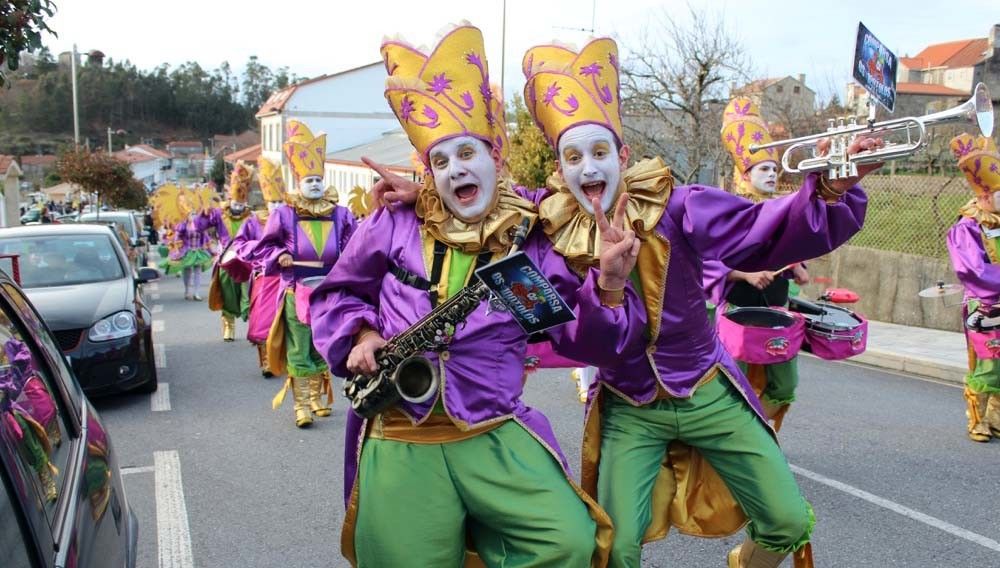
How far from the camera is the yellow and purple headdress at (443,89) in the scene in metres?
3.13

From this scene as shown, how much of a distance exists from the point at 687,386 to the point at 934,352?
7.99 metres

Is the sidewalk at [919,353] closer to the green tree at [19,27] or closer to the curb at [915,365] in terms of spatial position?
the curb at [915,365]

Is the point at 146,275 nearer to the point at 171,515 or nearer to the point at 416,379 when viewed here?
the point at 171,515

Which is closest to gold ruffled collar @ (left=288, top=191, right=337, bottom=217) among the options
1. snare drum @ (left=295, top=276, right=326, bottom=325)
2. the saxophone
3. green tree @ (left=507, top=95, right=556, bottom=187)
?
snare drum @ (left=295, top=276, right=326, bottom=325)

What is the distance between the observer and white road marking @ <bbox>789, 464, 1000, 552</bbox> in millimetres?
4641

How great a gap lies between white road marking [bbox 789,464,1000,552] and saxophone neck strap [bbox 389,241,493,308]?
3270mm

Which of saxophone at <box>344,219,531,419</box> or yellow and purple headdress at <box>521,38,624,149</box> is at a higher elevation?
yellow and purple headdress at <box>521,38,624,149</box>

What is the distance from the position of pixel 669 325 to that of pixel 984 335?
4100 millimetres

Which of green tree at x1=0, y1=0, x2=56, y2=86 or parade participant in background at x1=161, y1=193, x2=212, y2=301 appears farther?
parade participant in background at x1=161, y1=193, x2=212, y2=301

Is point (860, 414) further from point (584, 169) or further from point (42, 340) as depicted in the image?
point (42, 340)

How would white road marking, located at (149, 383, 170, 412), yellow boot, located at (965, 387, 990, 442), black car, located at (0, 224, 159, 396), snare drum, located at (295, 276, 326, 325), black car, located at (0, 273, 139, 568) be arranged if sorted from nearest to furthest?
black car, located at (0, 273, 139, 568), yellow boot, located at (965, 387, 990, 442), snare drum, located at (295, 276, 326, 325), black car, located at (0, 224, 159, 396), white road marking, located at (149, 383, 170, 412)

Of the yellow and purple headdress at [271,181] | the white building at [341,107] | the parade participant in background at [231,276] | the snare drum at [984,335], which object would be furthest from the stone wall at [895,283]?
the white building at [341,107]

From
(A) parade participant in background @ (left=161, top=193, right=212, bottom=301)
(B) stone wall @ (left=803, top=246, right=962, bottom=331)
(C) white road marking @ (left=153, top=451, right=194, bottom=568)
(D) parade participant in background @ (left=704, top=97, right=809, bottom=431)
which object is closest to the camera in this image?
(C) white road marking @ (left=153, top=451, right=194, bottom=568)

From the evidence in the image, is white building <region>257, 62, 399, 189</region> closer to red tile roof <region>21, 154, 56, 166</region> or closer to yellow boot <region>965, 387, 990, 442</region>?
red tile roof <region>21, 154, 56, 166</region>
